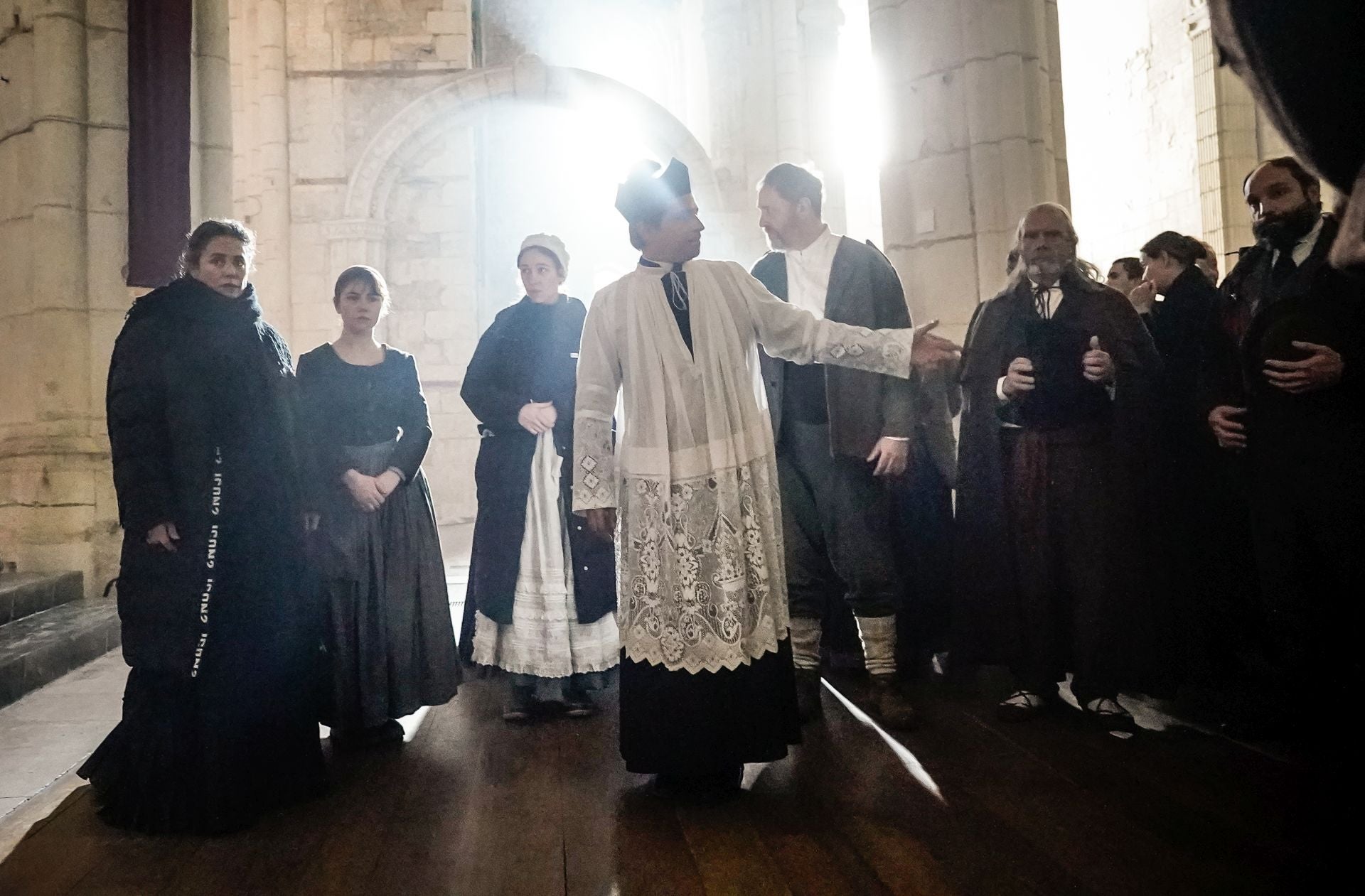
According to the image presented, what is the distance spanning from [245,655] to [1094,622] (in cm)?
236

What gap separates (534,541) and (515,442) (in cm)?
36

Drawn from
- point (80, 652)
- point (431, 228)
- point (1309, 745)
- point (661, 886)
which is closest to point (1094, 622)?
point (1309, 745)

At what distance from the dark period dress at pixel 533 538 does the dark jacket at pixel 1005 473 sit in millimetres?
1230

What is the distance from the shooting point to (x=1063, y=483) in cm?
264

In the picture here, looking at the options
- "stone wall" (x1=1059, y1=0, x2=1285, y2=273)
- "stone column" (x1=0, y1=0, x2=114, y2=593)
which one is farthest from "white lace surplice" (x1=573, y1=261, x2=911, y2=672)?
"stone wall" (x1=1059, y1=0, x2=1285, y2=273)

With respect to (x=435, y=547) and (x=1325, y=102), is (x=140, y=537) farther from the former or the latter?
(x=1325, y=102)

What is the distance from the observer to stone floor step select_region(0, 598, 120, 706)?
10.5 feet

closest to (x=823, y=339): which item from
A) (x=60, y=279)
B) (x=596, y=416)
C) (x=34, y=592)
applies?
(x=596, y=416)

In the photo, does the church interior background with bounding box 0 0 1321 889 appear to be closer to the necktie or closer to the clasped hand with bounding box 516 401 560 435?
the necktie

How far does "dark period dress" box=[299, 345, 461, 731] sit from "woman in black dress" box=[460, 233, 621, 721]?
20 centimetres

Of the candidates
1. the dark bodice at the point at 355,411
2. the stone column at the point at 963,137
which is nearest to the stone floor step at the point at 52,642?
the dark bodice at the point at 355,411

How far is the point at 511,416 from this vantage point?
Answer: 305 cm

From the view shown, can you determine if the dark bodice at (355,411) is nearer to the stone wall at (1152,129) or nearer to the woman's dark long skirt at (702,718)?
the woman's dark long skirt at (702,718)

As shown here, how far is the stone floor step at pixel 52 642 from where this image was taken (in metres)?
3.20
